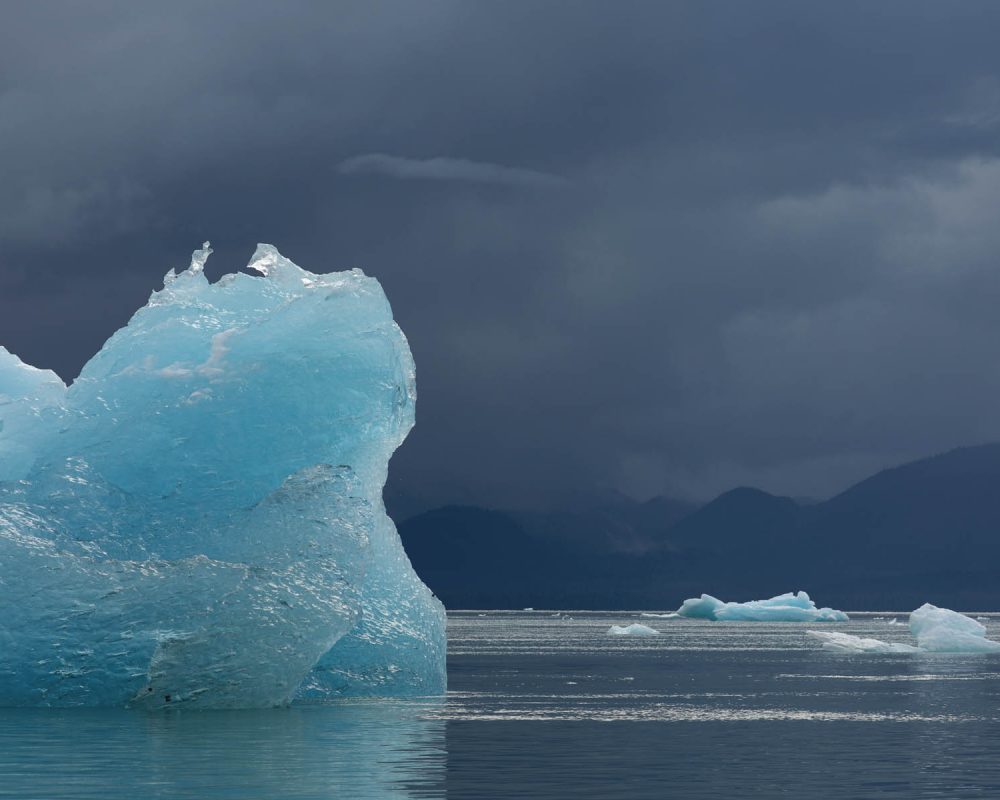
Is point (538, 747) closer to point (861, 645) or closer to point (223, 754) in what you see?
point (223, 754)

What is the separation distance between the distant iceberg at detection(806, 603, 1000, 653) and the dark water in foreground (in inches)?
1106

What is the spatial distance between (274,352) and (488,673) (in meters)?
18.3

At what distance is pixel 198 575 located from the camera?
84.8ft

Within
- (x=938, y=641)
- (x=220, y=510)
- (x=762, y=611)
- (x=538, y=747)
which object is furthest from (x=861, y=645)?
(x=762, y=611)

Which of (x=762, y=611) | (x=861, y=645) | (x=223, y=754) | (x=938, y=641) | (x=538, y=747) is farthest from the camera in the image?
(x=762, y=611)

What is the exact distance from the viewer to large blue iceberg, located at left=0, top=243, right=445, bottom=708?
25938 millimetres

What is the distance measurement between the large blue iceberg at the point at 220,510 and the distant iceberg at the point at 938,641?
37.6 meters

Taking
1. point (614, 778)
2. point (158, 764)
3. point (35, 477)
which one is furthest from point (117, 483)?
point (614, 778)

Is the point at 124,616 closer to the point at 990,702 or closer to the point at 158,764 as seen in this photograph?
the point at 158,764

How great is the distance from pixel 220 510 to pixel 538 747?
8.82 metres

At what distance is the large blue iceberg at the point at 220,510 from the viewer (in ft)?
85.1

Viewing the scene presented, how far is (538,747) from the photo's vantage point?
21969 millimetres

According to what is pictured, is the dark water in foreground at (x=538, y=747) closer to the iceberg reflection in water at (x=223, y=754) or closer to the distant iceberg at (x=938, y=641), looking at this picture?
the iceberg reflection in water at (x=223, y=754)

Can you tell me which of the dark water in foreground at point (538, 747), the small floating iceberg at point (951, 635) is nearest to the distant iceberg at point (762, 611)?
the small floating iceberg at point (951, 635)
